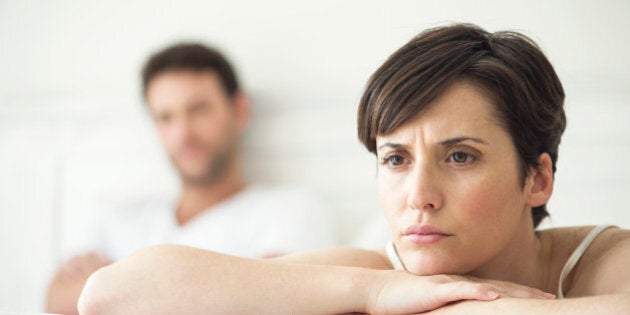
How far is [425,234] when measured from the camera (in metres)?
1.20

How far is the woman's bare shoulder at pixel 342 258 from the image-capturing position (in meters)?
1.38

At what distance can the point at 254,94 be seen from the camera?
279 centimetres

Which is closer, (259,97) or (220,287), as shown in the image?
(220,287)

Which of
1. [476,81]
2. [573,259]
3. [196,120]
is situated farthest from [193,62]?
[573,259]

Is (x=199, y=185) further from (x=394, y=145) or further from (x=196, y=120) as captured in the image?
(x=394, y=145)

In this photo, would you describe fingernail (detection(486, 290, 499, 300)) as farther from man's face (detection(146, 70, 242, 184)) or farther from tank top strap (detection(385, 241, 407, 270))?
man's face (detection(146, 70, 242, 184))

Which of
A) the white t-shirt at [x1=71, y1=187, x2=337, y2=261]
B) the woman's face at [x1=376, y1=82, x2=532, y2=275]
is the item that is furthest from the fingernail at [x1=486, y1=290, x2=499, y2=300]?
the white t-shirt at [x1=71, y1=187, x2=337, y2=261]

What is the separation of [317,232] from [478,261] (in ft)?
4.28

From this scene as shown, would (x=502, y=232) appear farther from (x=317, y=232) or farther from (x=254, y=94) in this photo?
(x=254, y=94)

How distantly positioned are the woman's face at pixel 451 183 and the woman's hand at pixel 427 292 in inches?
2.3

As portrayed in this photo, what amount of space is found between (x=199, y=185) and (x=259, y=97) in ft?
1.44

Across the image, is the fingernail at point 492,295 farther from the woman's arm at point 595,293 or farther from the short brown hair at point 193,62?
the short brown hair at point 193,62

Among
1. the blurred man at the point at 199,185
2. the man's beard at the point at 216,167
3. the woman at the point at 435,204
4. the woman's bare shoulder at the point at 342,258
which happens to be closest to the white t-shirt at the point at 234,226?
the blurred man at the point at 199,185

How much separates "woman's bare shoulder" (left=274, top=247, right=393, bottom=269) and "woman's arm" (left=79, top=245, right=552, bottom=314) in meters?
0.15
